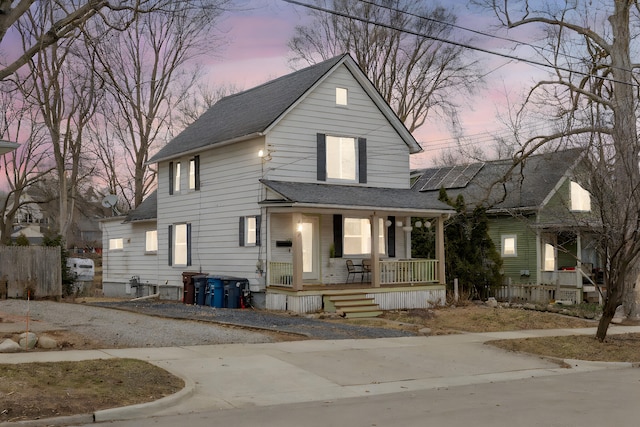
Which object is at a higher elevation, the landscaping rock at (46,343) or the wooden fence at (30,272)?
the wooden fence at (30,272)

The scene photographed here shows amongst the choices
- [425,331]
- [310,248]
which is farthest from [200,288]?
[425,331]

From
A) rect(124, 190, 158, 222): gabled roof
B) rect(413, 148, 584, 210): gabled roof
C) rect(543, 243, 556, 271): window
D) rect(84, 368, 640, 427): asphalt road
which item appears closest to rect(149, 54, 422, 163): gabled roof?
rect(124, 190, 158, 222): gabled roof

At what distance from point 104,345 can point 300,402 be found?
5245mm

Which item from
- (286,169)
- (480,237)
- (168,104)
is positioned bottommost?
(480,237)

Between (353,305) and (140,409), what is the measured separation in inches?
514

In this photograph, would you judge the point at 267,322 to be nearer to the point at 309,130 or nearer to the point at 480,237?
the point at 309,130

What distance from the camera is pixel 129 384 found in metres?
9.70

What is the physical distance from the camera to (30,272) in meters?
25.3

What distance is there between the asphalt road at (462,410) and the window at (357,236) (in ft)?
42.7

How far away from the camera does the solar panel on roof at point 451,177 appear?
3497cm

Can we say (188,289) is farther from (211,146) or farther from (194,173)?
(211,146)

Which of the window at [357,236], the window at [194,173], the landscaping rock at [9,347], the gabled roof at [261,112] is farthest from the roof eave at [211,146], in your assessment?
the landscaping rock at [9,347]

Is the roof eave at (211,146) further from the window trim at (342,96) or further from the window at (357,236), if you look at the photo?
the window at (357,236)

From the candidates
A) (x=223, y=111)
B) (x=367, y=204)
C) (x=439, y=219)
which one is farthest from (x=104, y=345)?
(x=223, y=111)
